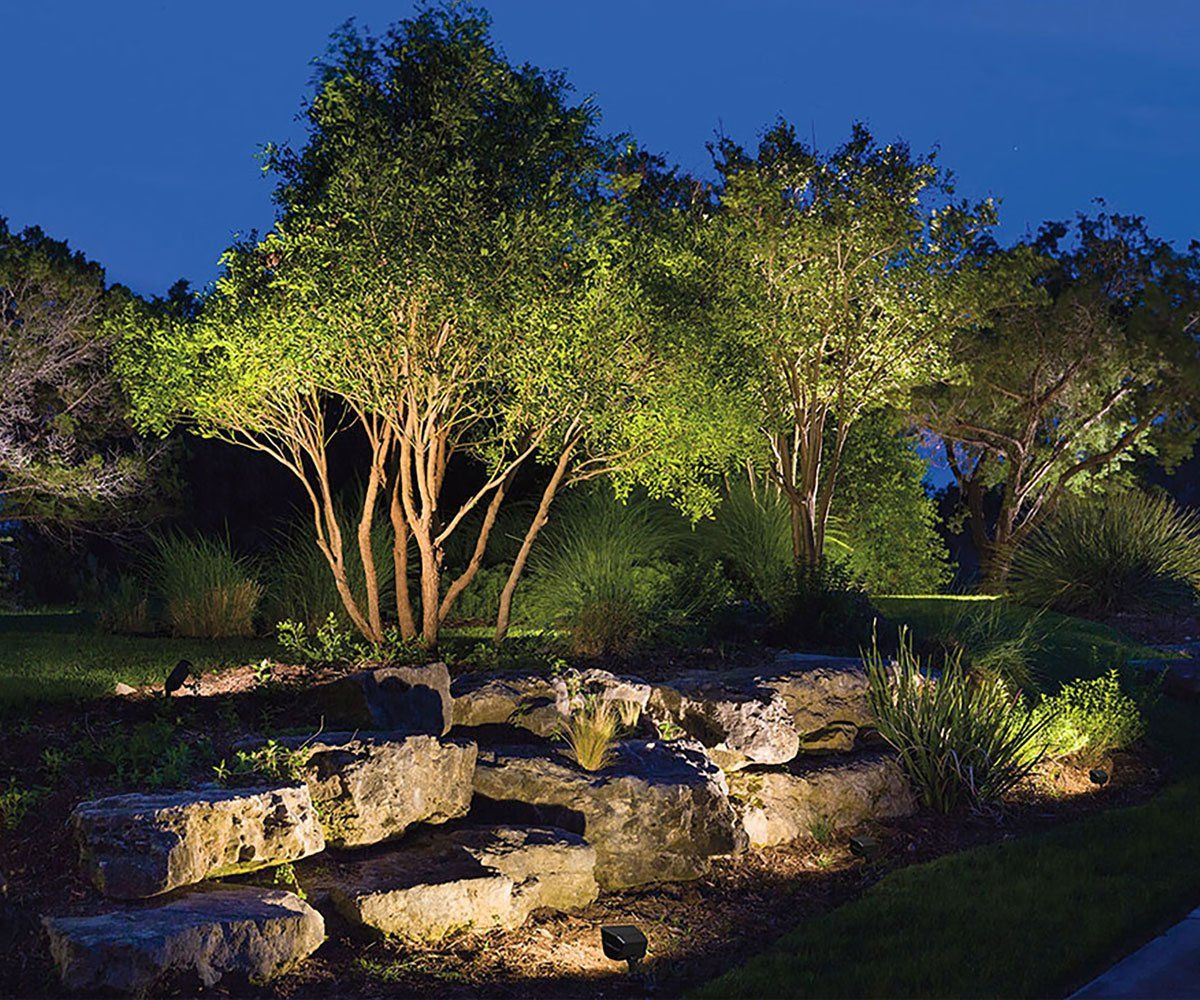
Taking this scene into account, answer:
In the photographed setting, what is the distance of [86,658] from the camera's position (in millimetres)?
11711

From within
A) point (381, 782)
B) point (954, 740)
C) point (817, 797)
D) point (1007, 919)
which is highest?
point (381, 782)

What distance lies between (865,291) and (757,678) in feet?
27.4

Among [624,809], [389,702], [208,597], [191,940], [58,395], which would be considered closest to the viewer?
[191,940]

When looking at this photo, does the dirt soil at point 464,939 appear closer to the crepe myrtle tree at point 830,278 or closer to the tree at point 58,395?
the crepe myrtle tree at point 830,278

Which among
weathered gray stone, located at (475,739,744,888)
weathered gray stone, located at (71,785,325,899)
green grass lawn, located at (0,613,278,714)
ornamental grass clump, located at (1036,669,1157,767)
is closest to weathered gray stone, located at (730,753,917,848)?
weathered gray stone, located at (475,739,744,888)

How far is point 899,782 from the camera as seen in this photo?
8.86 metres

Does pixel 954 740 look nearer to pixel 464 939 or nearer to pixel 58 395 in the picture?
Result: pixel 464 939

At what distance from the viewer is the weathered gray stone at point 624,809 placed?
722cm

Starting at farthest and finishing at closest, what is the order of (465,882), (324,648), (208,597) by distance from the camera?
(208,597) < (324,648) < (465,882)

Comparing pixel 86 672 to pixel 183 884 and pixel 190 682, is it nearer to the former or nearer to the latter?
pixel 190 682

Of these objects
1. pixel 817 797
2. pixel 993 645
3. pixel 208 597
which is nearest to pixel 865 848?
pixel 817 797

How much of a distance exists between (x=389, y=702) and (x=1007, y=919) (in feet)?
12.7

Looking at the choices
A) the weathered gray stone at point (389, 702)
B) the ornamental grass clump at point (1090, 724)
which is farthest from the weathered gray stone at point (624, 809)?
the ornamental grass clump at point (1090, 724)

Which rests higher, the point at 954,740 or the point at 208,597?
the point at 208,597
